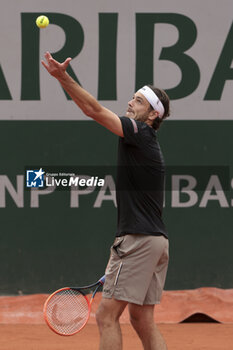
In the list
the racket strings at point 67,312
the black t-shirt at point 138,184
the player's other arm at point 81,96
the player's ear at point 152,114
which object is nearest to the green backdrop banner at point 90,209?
the racket strings at point 67,312

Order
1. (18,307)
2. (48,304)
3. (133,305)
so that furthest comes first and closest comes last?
(18,307)
(48,304)
(133,305)

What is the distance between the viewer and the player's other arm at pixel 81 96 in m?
3.65

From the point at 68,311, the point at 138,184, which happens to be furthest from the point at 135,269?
the point at 68,311

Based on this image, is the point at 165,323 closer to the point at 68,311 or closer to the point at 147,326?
the point at 68,311

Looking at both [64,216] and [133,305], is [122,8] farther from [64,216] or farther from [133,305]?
[133,305]

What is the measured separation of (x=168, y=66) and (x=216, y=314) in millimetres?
2184

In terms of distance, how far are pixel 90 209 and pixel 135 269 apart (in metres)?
2.65

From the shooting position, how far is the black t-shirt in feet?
12.8

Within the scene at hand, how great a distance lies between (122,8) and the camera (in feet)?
21.4

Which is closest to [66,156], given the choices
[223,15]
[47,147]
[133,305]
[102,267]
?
[47,147]

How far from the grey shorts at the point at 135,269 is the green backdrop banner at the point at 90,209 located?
2.53 m

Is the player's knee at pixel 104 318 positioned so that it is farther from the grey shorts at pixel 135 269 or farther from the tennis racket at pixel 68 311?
the tennis racket at pixel 68 311

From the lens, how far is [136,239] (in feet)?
12.8

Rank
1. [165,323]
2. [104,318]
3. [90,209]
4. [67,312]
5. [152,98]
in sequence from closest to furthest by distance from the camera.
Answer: [104,318] → [152,98] → [67,312] → [165,323] → [90,209]
